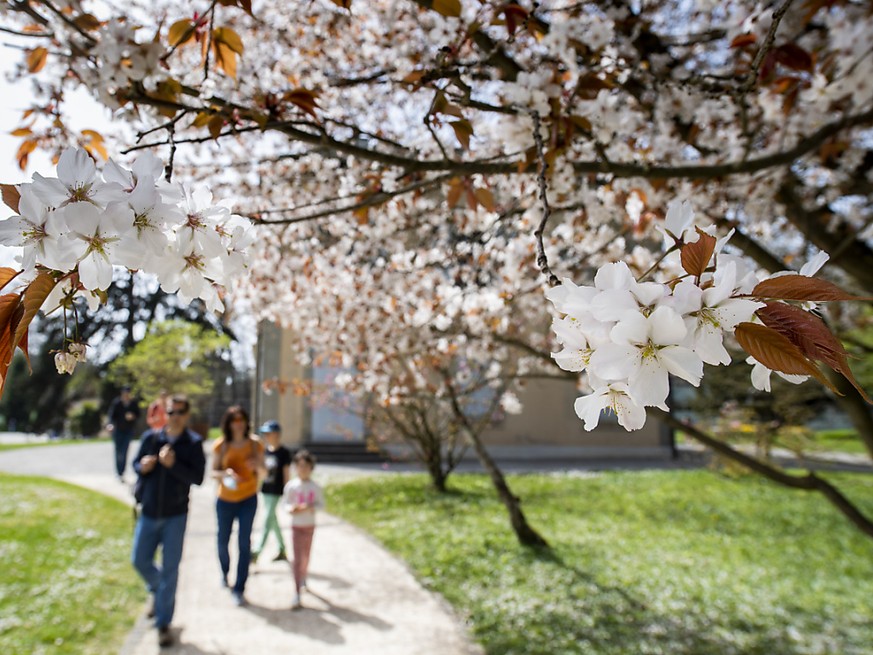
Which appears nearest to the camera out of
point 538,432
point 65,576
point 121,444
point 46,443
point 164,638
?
point 164,638

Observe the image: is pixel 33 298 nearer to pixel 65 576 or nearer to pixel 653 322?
pixel 653 322

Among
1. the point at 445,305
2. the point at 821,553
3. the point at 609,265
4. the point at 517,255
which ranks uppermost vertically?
the point at 517,255

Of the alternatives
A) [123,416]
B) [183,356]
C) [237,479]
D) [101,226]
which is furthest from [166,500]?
[123,416]

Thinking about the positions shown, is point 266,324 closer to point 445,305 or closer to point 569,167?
point 445,305

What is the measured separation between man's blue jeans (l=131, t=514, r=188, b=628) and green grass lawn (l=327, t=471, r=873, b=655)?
1738 millimetres

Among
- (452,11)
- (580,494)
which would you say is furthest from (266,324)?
(452,11)

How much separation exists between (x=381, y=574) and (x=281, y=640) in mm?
1414

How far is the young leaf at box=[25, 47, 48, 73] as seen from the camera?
189 centimetres

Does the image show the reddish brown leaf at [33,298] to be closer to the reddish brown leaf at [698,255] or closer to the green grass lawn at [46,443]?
the reddish brown leaf at [698,255]

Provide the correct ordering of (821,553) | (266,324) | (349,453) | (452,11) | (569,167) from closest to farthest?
(452,11)
(569,167)
(821,553)
(266,324)
(349,453)

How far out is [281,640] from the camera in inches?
137

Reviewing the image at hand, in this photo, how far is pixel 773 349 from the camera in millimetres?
668

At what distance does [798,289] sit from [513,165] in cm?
111

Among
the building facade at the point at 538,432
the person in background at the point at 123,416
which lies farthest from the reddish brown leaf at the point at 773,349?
the building facade at the point at 538,432
